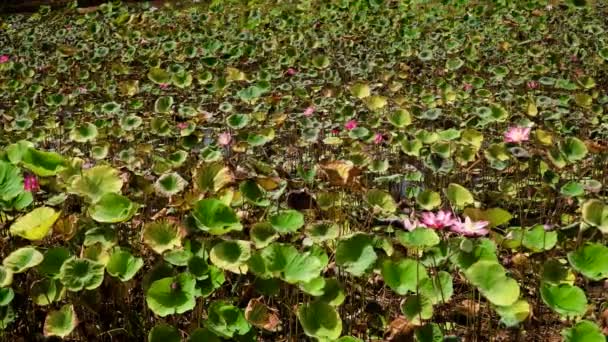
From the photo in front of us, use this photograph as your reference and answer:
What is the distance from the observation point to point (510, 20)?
5566 millimetres

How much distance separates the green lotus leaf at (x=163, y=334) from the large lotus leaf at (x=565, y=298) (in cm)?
74

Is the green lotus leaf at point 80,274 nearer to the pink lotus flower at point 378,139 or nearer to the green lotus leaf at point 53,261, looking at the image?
the green lotus leaf at point 53,261

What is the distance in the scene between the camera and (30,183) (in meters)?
1.79

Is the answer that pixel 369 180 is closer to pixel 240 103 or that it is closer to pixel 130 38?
pixel 240 103

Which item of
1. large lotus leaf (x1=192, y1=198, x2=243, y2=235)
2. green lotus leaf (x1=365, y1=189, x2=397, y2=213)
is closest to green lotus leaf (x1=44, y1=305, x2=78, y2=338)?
large lotus leaf (x1=192, y1=198, x2=243, y2=235)

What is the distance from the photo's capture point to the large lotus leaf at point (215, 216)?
1.53m

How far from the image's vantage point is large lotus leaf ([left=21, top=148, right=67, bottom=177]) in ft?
5.82

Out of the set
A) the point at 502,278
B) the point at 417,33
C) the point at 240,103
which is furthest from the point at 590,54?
the point at 502,278

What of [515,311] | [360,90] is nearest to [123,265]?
[515,311]

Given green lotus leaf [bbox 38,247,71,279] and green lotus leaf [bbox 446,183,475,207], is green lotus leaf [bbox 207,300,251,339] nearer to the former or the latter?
green lotus leaf [bbox 38,247,71,279]

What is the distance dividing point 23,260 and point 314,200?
2.98 feet

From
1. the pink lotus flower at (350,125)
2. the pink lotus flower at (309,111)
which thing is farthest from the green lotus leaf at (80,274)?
the pink lotus flower at (309,111)

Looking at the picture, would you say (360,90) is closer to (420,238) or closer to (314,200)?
(314,200)

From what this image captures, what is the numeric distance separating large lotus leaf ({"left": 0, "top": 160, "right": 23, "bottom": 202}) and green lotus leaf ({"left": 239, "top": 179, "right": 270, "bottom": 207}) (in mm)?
532
